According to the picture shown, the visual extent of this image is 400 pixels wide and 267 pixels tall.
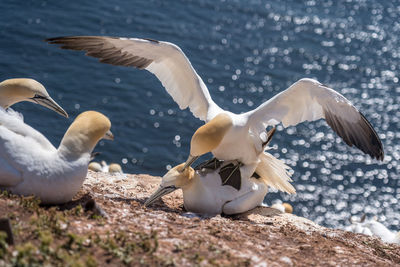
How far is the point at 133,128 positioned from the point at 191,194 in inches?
302

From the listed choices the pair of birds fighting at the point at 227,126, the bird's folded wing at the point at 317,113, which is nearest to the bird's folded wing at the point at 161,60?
the pair of birds fighting at the point at 227,126

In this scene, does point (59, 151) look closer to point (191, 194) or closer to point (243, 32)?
point (191, 194)

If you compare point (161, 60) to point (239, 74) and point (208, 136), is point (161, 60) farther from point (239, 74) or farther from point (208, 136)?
point (239, 74)

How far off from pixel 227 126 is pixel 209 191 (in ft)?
2.20

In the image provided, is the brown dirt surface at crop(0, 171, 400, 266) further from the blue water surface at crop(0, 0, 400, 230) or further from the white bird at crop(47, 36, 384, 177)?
the blue water surface at crop(0, 0, 400, 230)

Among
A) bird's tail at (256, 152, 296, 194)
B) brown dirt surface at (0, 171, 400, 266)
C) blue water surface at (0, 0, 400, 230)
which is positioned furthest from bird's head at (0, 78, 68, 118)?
blue water surface at (0, 0, 400, 230)

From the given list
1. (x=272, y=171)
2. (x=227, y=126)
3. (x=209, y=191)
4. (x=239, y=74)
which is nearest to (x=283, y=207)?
(x=272, y=171)

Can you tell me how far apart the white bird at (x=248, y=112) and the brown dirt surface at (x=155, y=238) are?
83 centimetres

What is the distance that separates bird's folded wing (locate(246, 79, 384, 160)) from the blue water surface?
600 centimetres

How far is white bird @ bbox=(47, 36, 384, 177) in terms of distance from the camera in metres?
6.34

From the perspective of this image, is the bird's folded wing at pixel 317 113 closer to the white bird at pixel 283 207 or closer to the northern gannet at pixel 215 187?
the northern gannet at pixel 215 187

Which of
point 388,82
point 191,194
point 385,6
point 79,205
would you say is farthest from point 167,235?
point 385,6

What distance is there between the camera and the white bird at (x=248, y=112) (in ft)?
20.8

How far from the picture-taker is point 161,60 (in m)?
6.88
